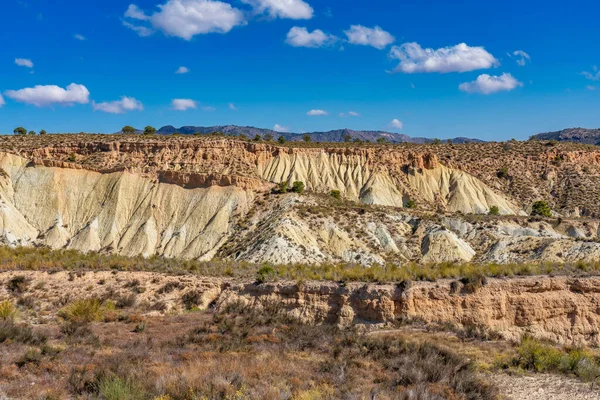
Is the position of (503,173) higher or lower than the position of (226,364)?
higher

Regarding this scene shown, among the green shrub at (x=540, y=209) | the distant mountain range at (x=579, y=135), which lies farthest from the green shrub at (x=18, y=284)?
the distant mountain range at (x=579, y=135)

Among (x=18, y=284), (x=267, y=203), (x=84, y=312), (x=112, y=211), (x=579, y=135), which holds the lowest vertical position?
(x=84, y=312)

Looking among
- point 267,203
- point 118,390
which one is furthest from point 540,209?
point 118,390

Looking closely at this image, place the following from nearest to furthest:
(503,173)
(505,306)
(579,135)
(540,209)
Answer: (505,306)
(540,209)
(503,173)
(579,135)

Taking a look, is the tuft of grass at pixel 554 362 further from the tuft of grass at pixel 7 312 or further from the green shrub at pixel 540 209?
the green shrub at pixel 540 209

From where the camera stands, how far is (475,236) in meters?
40.3

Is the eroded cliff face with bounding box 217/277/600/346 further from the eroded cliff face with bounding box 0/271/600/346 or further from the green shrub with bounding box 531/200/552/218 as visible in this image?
the green shrub with bounding box 531/200/552/218

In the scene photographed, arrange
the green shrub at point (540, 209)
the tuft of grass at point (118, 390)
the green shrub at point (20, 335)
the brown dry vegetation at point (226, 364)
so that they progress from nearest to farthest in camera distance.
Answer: the tuft of grass at point (118, 390) → the brown dry vegetation at point (226, 364) → the green shrub at point (20, 335) → the green shrub at point (540, 209)

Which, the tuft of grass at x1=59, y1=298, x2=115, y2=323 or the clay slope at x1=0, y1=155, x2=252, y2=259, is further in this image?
the clay slope at x1=0, y1=155, x2=252, y2=259

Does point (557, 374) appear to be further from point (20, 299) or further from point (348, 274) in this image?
point (20, 299)

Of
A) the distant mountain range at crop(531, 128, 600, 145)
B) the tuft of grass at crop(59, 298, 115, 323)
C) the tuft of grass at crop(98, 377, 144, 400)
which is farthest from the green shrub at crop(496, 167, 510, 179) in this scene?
the distant mountain range at crop(531, 128, 600, 145)

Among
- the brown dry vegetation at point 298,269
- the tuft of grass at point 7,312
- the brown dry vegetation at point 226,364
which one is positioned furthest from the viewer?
the brown dry vegetation at point 298,269

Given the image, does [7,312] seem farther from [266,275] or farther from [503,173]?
[503,173]

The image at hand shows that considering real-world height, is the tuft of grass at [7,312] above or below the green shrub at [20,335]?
below
